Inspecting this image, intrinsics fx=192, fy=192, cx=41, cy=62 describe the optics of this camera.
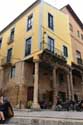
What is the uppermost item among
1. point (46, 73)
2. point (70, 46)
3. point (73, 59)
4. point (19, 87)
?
point (70, 46)

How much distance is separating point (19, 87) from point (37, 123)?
570 inches

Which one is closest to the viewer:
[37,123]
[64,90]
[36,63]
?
[37,123]

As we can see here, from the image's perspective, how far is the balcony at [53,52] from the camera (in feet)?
63.9

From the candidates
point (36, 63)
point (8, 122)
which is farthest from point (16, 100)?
point (8, 122)

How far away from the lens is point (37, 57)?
1944cm

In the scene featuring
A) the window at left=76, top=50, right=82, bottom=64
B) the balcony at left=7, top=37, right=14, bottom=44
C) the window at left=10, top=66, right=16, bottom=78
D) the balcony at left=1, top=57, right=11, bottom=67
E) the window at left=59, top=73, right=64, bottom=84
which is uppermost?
the balcony at left=7, top=37, right=14, bottom=44

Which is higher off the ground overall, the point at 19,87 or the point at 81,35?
the point at 81,35

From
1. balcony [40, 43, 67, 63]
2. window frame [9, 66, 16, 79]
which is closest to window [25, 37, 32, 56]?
balcony [40, 43, 67, 63]

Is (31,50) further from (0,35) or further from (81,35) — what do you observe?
(81,35)

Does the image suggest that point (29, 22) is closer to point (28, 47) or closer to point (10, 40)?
point (28, 47)

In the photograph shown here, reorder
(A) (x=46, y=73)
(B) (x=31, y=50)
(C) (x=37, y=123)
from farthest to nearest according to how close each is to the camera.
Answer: (A) (x=46, y=73) < (B) (x=31, y=50) < (C) (x=37, y=123)

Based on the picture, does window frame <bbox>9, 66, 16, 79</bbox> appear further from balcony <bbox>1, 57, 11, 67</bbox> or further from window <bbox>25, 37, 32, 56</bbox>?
window <bbox>25, 37, 32, 56</bbox>

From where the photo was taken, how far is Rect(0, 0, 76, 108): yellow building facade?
1998 cm

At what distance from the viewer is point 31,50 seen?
2056cm
